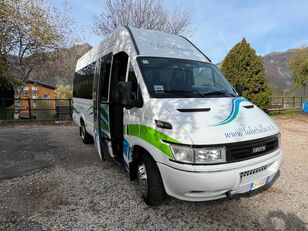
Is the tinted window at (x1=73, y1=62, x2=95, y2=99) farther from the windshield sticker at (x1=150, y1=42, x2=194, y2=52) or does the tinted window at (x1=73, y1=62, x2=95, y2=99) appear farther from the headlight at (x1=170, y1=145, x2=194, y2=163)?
the headlight at (x1=170, y1=145, x2=194, y2=163)

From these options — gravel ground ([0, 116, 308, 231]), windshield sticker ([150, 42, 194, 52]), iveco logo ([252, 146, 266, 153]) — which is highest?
windshield sticker ([150, 42, 194, 52])

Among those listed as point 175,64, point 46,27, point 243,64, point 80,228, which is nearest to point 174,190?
point 80,228

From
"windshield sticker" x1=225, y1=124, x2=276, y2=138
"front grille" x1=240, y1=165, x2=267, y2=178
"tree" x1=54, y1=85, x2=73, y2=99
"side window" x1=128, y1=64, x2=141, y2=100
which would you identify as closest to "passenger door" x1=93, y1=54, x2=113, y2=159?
"side window" x1=128, y1=64, x2=141, y2=100

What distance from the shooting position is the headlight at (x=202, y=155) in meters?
2.58

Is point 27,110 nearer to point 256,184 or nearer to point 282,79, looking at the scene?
point 256,184

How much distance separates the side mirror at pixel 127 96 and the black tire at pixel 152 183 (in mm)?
752

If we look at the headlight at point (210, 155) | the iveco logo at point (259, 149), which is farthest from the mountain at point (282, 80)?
the headlight at point (210, 155)

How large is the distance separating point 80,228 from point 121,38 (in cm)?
310

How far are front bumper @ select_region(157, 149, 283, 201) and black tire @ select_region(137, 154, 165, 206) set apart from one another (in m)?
0.21

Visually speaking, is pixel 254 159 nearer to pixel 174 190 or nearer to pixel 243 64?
pixel 174 190

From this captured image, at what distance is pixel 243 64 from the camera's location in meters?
12.9

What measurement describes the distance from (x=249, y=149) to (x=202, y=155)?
2.13 feet

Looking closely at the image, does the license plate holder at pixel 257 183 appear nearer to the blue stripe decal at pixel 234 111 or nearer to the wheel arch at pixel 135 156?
the blue stripe decal at pixel 234 111

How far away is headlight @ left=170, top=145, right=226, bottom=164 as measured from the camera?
258 cm
